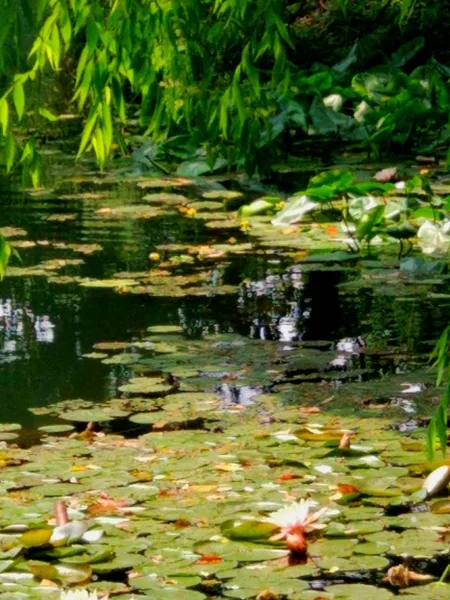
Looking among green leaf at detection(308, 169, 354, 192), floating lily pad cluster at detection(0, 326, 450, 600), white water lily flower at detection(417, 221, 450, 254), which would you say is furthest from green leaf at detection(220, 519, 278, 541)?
green leaf at detection(308, 169, 354, 192)

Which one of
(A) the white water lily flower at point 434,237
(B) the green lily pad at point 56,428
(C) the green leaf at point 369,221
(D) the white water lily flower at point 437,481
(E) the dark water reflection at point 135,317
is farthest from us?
(A) the white water lily flower at point 434,237

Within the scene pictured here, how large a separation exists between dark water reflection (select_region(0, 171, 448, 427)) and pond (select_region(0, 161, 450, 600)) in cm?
1

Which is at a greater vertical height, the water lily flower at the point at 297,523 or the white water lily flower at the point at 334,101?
the white water lily flower at the point at 334,101

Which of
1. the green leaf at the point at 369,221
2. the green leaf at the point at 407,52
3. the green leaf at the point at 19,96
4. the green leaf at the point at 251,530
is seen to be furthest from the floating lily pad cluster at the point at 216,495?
the green leaf at the point at 407,52

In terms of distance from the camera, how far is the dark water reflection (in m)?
4.86

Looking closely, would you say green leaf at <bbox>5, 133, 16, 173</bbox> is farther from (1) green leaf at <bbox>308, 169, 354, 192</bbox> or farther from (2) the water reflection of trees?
(1) green leaf at <bbox>308, 169, 354, 192</bbox>

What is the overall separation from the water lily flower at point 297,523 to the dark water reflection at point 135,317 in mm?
1374

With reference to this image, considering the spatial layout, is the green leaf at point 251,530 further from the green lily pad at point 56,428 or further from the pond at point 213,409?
the green lily pad at point 56,428

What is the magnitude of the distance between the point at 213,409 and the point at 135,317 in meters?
1.35

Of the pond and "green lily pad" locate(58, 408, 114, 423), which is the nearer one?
the pond

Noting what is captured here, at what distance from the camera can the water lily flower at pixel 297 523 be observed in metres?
3.15

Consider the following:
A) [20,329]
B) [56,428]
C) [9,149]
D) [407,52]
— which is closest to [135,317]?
[20,329]

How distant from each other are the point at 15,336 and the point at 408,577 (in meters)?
2.84

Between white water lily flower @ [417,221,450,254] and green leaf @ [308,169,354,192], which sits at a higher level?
green leaf @ [308,169,354,192]
